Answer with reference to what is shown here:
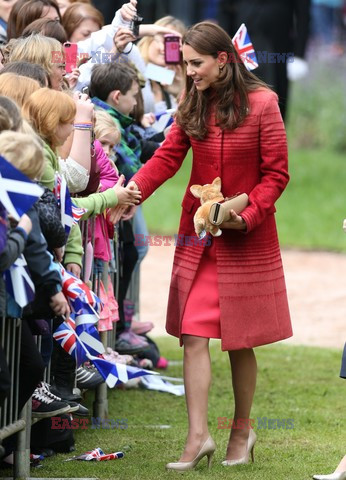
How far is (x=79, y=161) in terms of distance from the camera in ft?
18.3

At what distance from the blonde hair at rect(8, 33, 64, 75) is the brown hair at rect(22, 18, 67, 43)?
0.47 meters

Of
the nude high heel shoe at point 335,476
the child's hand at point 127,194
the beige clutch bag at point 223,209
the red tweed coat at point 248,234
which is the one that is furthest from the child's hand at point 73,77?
the nude high heel shoe at point 335,476

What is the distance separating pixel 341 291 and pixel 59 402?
7.05 meters

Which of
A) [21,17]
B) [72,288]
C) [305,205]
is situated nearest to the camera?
[72,288]

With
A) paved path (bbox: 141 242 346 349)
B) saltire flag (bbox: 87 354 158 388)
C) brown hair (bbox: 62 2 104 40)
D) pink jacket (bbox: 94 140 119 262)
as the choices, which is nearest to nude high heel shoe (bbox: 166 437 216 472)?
saltire flag (bbox: 87 354 158 388)

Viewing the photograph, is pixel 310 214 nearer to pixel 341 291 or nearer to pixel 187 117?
pixel 341 291

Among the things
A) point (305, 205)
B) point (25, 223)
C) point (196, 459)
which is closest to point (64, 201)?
point (25, 223)

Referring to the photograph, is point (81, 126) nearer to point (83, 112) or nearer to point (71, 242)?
point (83, 112)

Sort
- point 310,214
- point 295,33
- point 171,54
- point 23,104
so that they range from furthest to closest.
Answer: point 295,33 < point 310,214 < point 171,54 < point 23,104

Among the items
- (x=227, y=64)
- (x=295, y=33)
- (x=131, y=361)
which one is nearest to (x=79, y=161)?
(x=227, y=64)

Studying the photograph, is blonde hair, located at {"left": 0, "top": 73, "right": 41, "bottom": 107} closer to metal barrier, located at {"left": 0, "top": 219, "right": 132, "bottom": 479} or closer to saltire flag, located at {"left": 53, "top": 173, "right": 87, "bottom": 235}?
saltire flag, located at {"left": 53, "top": 173, "right": 87, "bottom": 235}

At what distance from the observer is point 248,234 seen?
5520 millimetres

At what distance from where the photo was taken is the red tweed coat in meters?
5.47

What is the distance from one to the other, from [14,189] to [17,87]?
98 cm
